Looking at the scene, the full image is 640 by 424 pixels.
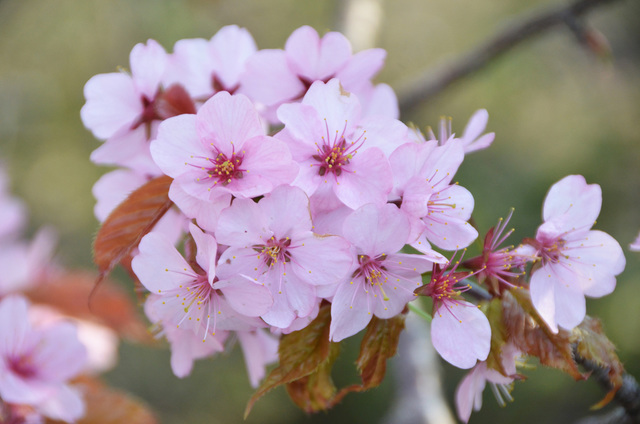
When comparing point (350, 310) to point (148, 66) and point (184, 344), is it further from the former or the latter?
point (148, 66)

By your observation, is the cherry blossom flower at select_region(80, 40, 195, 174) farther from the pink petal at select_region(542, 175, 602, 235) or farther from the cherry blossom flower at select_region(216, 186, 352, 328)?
the pink petal at select_region(542, 175, 602, 235)

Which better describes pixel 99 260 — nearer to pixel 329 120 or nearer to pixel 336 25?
Result: pixel 329 120

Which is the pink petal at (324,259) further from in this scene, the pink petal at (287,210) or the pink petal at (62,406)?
the pink petal at (62,406)

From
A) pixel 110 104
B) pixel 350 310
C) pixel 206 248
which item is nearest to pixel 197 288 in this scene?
pixel 206 248

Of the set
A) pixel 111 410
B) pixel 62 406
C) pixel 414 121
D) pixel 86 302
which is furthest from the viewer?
pixel 414 121

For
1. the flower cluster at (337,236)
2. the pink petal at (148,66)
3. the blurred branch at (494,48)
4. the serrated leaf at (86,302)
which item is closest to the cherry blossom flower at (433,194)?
the flower cluster at (337,236)

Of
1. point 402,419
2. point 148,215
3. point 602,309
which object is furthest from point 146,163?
point 602,309
